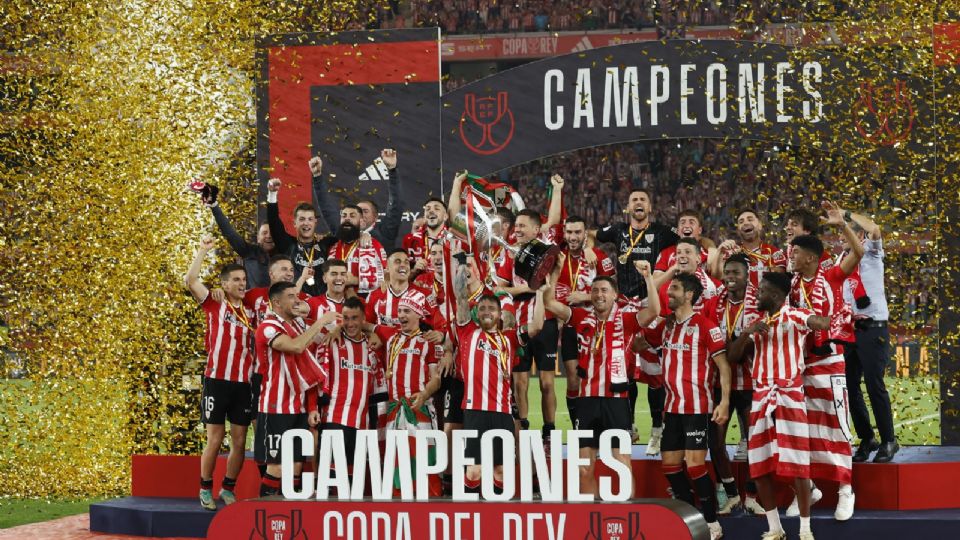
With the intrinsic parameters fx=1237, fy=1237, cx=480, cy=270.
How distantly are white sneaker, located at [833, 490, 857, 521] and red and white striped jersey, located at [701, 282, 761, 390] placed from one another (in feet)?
2.96

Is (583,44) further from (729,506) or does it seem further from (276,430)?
(276,430)

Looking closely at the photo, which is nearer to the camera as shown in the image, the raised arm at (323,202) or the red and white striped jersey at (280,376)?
the red and white striped jersey at (280,376)

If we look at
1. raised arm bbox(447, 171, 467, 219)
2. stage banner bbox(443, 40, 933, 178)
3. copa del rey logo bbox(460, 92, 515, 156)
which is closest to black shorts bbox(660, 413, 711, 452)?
raised arm bbox(447, 171, 467, 219)

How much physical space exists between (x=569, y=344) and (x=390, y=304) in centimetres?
134

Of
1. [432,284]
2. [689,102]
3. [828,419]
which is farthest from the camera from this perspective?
[689,102]

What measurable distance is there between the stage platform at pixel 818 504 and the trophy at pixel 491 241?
5.43ft

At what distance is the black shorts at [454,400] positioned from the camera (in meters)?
8.31

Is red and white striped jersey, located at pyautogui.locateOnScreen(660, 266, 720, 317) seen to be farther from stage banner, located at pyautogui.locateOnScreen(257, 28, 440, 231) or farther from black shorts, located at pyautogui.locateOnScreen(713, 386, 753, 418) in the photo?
stage banner, located at pyautogui.locateOnScreen(257, 28, 440, 231)

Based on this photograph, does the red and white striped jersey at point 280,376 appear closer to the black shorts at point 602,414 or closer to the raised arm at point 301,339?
the raised arm at point 301,339

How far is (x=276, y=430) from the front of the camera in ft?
26.5

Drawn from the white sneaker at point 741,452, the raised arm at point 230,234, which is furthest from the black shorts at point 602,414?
the raised arm at point 230,234

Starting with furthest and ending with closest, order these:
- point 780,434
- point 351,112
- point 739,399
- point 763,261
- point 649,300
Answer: point 351,112
point 763,261
point 739,399
point 649,300
point 780,434

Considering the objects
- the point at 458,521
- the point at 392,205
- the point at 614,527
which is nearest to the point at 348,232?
the point at 392,205

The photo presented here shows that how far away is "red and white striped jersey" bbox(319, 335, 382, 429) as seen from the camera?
817cm
